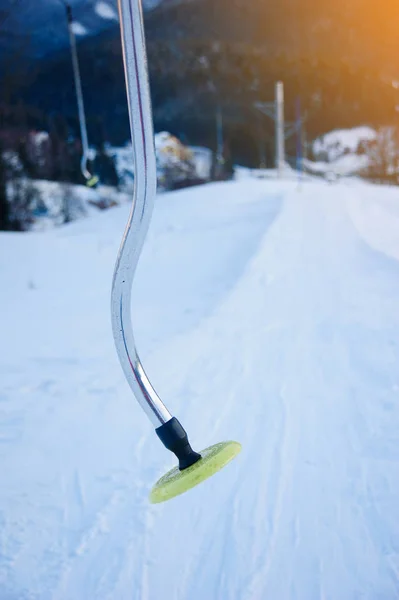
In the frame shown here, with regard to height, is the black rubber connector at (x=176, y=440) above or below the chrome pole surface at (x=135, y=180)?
below

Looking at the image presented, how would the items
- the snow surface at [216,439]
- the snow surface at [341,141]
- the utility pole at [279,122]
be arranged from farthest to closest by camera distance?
the snow surface at [341,141] → the utility pole at [279,122] → the snow surface at [216,439]

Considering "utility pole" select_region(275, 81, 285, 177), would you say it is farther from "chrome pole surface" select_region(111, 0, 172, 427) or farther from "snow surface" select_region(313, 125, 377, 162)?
"chrome pole surface" select_region(111, 0, 172, 427)

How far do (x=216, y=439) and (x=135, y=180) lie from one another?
138cm

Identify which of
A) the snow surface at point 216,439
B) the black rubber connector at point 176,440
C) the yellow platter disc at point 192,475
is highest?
the black rubber connector at point 176,440

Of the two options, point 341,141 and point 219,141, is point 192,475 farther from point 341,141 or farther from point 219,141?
point 341,141

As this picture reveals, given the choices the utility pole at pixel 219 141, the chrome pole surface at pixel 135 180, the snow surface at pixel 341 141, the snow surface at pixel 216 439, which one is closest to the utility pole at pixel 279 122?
the utility pole at pixel 219 141

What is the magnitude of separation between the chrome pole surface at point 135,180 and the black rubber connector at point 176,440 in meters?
0.05

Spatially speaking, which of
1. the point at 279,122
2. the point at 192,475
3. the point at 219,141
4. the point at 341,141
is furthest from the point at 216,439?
the point at 341,141

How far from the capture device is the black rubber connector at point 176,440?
0.71 m

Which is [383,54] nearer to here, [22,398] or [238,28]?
[238,28]

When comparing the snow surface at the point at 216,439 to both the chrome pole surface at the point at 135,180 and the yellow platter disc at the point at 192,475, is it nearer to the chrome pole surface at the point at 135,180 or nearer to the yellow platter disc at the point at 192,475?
the yellow platter disc at the point at 192,475

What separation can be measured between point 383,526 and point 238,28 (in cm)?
1854

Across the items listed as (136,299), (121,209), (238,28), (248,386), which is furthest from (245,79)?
(248,386)

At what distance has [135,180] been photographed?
1.95ft
